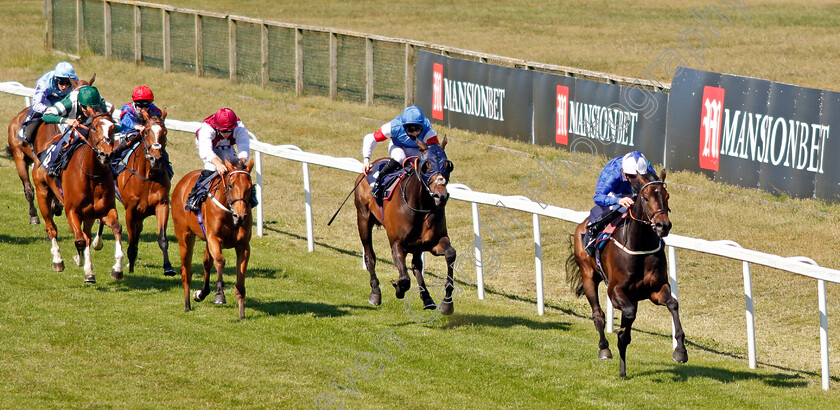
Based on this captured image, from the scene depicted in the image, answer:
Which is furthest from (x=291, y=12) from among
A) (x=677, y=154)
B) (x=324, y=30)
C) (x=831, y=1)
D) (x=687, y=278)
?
(x=687, y=278)

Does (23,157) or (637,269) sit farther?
(23,157)

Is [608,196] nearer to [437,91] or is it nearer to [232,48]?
[437,91]

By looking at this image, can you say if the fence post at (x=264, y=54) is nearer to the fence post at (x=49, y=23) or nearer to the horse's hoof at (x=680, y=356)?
the fence post at (x=49, y=23)

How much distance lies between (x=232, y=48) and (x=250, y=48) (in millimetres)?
508

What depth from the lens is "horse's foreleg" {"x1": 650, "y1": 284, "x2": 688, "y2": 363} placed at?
A: 27.7ft

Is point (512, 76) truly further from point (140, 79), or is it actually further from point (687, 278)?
point (140, 79)

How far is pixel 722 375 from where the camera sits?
29.1 feet

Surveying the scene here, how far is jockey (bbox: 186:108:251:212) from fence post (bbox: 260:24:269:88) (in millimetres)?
15635

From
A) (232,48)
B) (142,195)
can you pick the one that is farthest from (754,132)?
(232,48)

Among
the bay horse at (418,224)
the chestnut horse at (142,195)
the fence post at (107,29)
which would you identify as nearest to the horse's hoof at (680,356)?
the bay horse at (418,224)

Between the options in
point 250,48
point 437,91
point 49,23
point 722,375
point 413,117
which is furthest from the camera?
point 49,23

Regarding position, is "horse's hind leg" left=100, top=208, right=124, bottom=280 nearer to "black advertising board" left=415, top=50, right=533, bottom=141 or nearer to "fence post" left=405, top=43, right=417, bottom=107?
"black advertising board" left=415, top=50, right=533, bottom=141

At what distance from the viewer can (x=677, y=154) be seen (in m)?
16.8

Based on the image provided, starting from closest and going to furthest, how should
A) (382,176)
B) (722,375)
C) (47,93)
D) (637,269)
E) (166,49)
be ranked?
(637,269) < (722,375) < (382,176) < (47,93) < (166,49)
